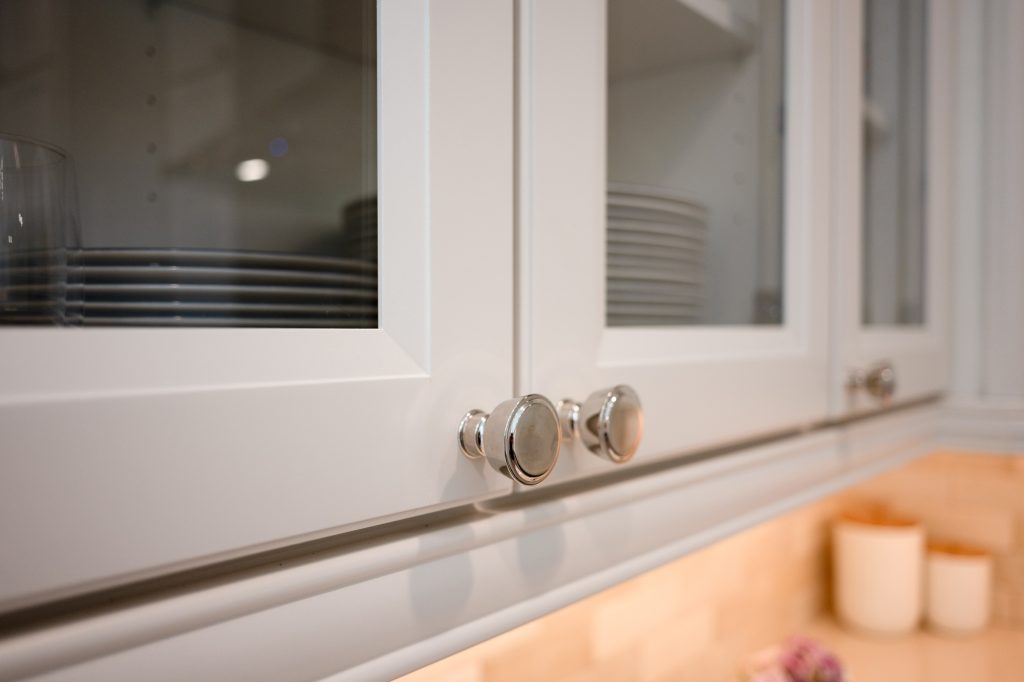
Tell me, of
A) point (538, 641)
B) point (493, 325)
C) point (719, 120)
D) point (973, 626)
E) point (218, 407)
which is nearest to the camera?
point (218, 407)

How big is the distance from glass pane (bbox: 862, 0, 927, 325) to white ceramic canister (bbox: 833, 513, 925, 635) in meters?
0.51

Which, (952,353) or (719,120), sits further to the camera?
(952,353)

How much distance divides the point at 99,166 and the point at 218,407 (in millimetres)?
107

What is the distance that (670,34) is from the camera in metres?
0.52

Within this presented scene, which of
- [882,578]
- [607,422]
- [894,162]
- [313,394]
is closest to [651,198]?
[607,422]

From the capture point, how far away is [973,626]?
1243 mm

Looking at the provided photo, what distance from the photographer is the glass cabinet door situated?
391 millimetres

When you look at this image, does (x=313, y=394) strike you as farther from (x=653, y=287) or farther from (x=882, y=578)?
(x=882, y=578)

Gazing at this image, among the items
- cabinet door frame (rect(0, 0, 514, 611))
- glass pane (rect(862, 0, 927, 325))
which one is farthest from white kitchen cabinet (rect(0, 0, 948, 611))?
glass pane (rect(862, 0, 927, 325))

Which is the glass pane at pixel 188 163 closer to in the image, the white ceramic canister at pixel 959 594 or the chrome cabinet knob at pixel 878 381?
the chrome cabinet knob at pixel 878 381

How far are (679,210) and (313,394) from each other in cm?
34

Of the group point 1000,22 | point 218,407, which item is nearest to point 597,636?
point 218,407

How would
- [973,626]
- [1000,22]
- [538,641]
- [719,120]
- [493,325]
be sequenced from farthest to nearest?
[973,626]
[1000,22]
[538,641]
[719,120]
[493,325]

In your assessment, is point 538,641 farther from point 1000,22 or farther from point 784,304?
point 1000,22
